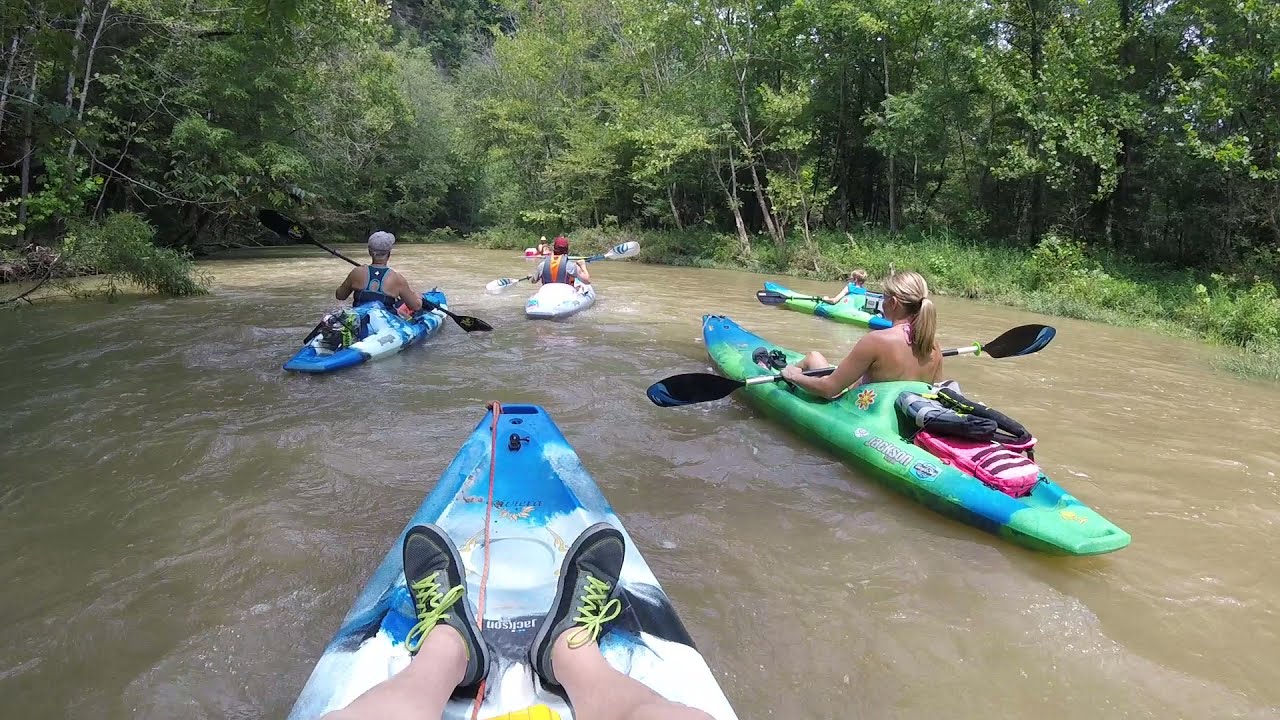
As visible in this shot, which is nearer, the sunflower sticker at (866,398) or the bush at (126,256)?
the sunflower sticker at (866,398)

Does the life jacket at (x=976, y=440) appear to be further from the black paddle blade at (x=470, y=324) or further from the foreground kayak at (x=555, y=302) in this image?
the foreground kayak at (x=555, y=302)

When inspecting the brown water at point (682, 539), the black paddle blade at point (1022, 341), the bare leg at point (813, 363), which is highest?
the black paddle blade at point (1022, 341)

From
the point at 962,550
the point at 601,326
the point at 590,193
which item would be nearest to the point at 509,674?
the point at 962,550

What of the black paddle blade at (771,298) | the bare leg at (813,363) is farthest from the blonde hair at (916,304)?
the black paddle blade at (771,298)

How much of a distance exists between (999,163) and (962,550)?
11810mm

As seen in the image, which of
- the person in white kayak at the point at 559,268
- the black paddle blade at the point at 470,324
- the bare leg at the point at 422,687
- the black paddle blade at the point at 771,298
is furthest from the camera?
the black paddle blade at the point at 771,298

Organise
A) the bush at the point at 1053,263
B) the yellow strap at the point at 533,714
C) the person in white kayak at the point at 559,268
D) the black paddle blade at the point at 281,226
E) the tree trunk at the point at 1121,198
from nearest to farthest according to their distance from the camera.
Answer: the yellow strap at the point at 533,714 < the black paddle blade at the point at 281,226 < the person in white kayak at the point at 559,268 < the bush at the point at 1053,263 < the tree trunk at the point at 1121,198

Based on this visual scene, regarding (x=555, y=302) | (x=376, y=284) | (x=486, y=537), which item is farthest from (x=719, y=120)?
(x=486, y=537)

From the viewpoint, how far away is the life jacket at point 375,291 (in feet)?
19.9

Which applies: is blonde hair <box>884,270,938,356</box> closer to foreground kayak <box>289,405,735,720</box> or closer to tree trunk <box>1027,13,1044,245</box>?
foreground kayak <box>289,405,735,720</box>

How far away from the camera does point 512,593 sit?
2.15 metres

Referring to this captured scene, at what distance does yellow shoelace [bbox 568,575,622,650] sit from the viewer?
6.04 feet

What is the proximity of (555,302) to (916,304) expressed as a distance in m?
5.13

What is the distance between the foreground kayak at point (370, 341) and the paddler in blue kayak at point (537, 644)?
359 centimetres
